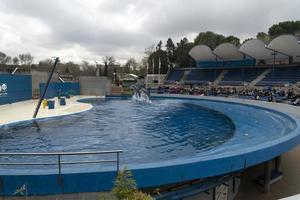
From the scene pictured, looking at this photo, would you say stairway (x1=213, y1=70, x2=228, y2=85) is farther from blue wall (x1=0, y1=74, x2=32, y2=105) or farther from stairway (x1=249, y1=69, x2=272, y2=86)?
blue wall (x1=0, y1=74, x2=32, y2=105)

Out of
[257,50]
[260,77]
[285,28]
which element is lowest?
[260,77]

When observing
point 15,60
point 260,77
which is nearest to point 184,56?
point 260,77

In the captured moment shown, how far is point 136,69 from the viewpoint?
8638 centimetres

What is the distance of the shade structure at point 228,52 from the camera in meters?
40.8

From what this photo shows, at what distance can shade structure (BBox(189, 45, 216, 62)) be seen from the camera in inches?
1743

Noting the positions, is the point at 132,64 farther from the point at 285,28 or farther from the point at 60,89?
the point at 60,89

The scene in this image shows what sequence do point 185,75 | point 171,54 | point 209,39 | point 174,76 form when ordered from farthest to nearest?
point 171,54
point 209,39
point 174,76
point 185,75

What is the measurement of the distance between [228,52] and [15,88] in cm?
2931

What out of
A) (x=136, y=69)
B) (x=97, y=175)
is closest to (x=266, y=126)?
(x=97, y=175)

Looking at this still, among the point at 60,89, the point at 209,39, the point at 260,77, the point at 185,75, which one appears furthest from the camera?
the point at 209,39

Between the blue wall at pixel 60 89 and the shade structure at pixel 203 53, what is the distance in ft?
64.2

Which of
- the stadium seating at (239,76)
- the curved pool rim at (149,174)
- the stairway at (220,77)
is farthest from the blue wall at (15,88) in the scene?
the stairway at (220,77)

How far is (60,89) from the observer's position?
109 ft

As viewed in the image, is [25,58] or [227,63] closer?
[227,63]
